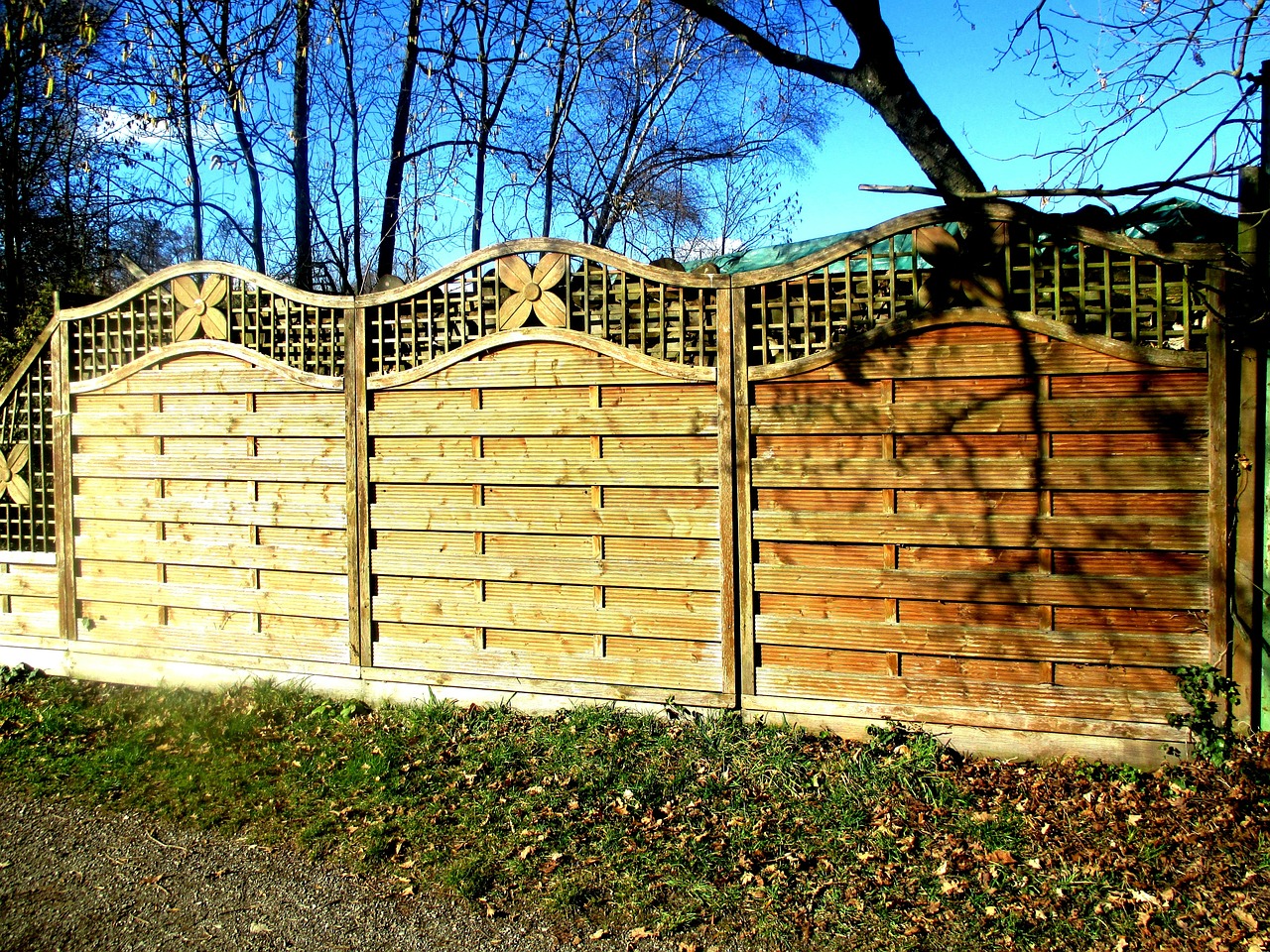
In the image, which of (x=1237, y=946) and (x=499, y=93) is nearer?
(x=1237, y=946)

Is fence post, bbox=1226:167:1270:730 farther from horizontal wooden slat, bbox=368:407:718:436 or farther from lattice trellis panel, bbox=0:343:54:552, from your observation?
lattice trellis panel, bbox=0:343:54:552

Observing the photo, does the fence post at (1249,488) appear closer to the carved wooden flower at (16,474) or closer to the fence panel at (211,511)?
the fence panel at (211,511)

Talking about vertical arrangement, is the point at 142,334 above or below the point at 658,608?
above

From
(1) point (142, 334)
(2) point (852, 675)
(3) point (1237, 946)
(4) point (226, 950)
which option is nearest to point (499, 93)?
(1) point (142, 334)

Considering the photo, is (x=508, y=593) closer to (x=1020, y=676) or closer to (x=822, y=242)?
(x=1020, y=676)

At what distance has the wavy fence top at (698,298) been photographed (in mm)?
4258

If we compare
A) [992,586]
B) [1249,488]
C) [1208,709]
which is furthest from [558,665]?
[1249,488]

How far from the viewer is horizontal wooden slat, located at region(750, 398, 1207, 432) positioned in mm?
4152

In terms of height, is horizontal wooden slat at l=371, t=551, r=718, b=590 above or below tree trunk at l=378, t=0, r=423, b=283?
below

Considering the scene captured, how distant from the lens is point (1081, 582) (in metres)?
4.27

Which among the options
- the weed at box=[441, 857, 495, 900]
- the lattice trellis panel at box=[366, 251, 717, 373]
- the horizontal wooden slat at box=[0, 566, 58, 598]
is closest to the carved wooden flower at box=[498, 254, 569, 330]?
the lattice trellis panel at box=[366, 251, 717, 373]

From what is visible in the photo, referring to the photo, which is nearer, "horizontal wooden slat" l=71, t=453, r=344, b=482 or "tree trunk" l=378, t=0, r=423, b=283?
"horizontal wooden slat" l=71, t=453, r=344, b=482

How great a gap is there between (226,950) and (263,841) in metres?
0.82

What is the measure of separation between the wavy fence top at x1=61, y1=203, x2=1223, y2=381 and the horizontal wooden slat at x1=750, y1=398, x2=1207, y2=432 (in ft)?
0.95
